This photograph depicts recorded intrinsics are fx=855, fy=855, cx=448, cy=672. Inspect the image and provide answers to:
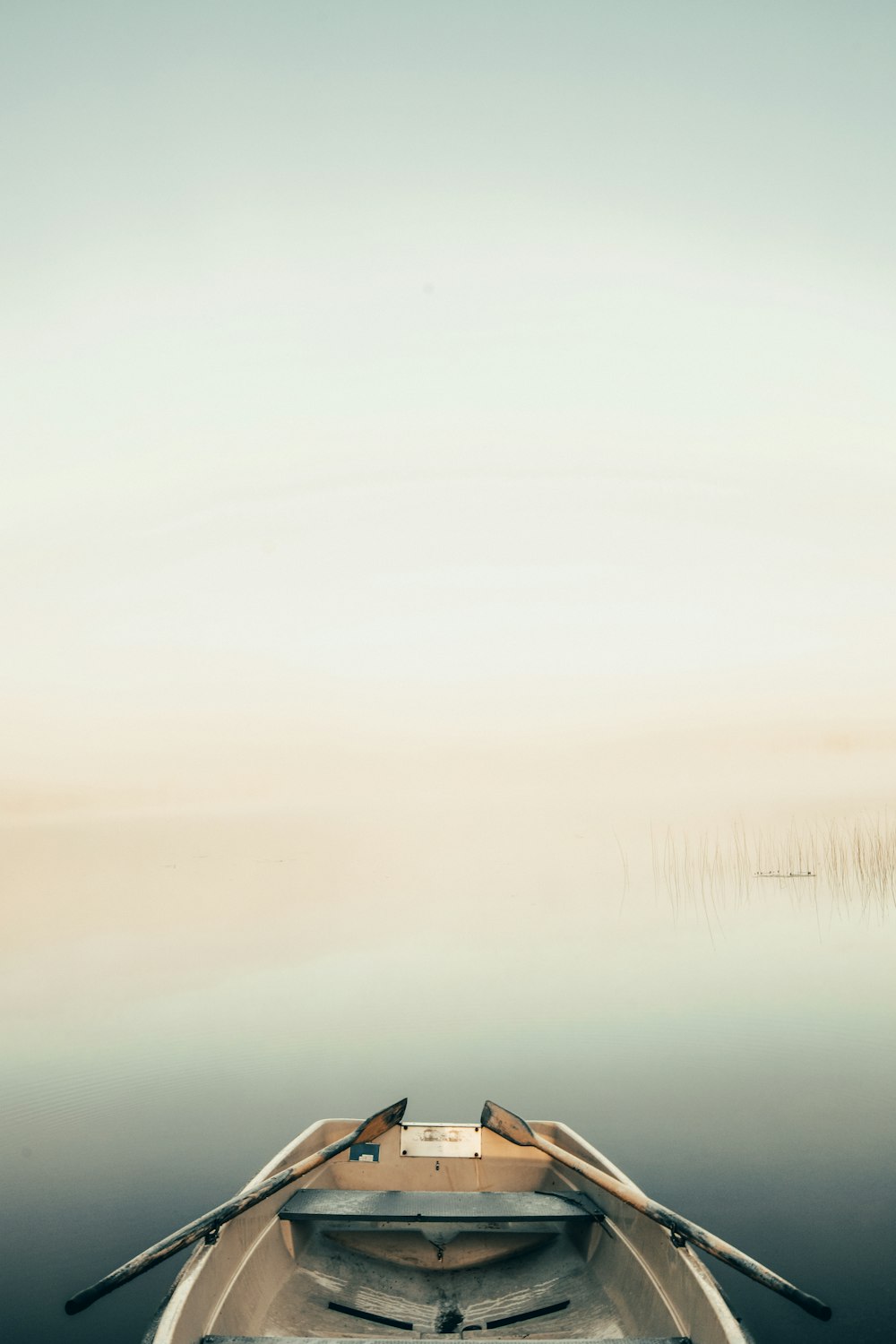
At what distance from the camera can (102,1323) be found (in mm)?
5258

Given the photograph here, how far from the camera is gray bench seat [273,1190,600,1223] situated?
5.25m

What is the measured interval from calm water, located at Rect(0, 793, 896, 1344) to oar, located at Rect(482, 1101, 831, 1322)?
1332 mm

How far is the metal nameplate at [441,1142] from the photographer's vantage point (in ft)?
20.7

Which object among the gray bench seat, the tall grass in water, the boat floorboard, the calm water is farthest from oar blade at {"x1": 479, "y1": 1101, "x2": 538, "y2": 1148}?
the tall grass in water

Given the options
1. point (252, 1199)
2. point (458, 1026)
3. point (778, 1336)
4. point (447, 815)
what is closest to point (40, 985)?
point (458, 1026)

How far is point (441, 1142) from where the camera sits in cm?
643

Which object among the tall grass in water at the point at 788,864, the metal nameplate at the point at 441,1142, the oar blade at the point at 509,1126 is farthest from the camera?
Result: the tall grass in water at the point at 788,864

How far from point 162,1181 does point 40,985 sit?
34.9 ft

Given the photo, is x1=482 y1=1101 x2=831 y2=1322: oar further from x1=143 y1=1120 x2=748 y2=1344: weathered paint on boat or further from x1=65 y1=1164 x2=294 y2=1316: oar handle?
x1=65 y1=1164 x2=294 y2=1316: oar handle

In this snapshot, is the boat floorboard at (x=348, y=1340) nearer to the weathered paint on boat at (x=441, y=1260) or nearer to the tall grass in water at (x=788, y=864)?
the weathered paint on boat at (x=441, y=1260)

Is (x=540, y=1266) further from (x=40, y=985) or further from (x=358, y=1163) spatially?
(x=40, y=985)

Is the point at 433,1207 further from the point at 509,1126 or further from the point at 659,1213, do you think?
the point at 659,1213

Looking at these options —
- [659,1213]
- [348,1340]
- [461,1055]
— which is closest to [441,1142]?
[659,1213]

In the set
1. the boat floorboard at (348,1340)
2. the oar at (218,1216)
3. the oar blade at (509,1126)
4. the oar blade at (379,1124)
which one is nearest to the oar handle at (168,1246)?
the oar at (218,1216)
